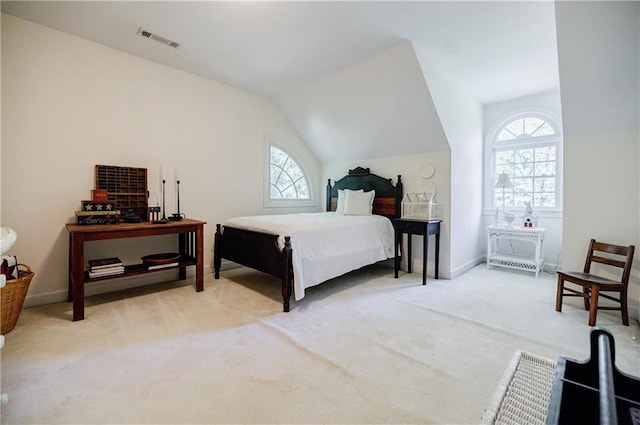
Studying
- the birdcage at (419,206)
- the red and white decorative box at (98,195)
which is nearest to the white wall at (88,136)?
the red and white decorative box at (98,195)

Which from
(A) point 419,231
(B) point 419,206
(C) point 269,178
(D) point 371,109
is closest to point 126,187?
(C) point 269,178

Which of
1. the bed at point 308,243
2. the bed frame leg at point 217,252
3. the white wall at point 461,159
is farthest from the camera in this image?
the bed frame leg at point 217,252

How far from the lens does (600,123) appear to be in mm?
2596

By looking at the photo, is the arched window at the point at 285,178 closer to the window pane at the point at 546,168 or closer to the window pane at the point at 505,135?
the window pane at the point at 505,135

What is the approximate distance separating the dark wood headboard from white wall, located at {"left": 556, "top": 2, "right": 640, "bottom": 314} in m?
1.90

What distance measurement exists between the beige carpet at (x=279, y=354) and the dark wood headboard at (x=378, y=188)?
147 centimetres

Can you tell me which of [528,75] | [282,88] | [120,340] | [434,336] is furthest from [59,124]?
[528,75]

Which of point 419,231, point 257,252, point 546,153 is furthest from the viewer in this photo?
point 546,153

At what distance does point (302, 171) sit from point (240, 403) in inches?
157

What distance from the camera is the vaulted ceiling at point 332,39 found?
2402mm

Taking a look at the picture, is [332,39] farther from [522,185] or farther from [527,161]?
[522,185]

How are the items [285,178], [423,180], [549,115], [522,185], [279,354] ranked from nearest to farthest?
[279,354] < [423,180] < [549,115] < [522,185] < [285,178]

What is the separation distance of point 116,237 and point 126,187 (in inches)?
31.8

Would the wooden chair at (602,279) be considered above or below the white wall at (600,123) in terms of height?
below
